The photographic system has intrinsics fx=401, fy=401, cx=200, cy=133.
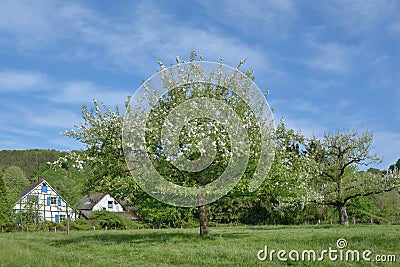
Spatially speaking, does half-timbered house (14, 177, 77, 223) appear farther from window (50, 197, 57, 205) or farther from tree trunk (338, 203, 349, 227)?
tree trunk (338, 203, 349, 227)

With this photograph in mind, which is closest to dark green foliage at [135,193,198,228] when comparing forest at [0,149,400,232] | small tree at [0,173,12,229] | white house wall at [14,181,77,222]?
forest at [0,149,400,232]

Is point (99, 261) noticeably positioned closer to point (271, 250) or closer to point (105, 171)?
point (271, 250)

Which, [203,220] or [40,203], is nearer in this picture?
[203,220]

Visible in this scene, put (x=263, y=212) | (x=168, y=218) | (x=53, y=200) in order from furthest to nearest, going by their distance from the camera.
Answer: (x=53, y=200)
(x=263, y=212)
(x=168, y=218)

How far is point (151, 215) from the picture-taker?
5781 centimetres

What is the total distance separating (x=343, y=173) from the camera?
44.9m

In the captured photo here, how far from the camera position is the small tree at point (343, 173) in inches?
1668

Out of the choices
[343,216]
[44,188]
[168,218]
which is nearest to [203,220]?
[343,216]

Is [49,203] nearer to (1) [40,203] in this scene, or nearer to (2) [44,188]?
(2) [44,188]

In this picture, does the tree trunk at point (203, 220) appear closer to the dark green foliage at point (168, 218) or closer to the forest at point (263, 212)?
the forest at point (263, 212)

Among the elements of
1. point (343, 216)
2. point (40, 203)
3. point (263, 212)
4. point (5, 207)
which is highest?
point (5, 207)

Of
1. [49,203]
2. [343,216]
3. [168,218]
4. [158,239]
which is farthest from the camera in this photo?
[49,203]

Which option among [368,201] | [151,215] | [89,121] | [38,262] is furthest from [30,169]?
[38,262]

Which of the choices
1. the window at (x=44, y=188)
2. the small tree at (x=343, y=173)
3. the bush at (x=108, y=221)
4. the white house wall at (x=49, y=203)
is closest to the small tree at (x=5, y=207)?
the white house wall at (x=49, y=203)
